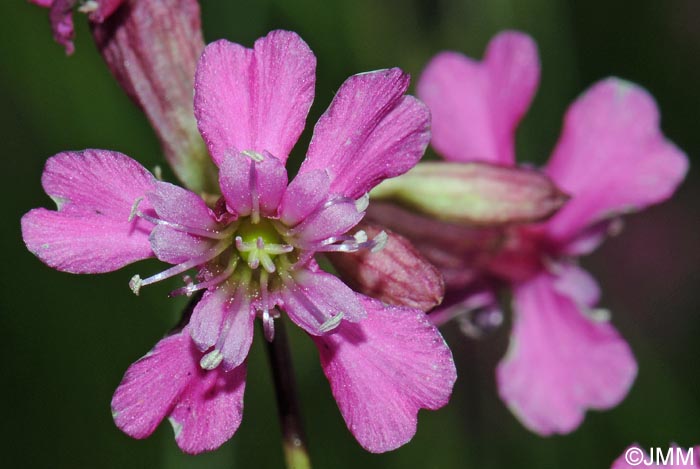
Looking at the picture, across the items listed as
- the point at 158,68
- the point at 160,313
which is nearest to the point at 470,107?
the point at 158,68

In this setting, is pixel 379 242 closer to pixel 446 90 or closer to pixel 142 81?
pixel 142 81

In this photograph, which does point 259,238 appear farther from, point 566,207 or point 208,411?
point 566,207

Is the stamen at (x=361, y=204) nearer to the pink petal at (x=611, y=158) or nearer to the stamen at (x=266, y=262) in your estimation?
the stamen at (x=266, y=262)

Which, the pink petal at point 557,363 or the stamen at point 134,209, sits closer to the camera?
the stamen at point 134,209

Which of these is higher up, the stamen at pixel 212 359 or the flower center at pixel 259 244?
the flower center at pixel 259 244

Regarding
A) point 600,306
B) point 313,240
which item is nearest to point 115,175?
point 313,240

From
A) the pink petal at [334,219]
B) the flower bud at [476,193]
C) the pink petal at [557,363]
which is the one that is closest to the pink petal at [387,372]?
the pink petal at [334,219]
